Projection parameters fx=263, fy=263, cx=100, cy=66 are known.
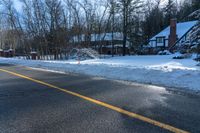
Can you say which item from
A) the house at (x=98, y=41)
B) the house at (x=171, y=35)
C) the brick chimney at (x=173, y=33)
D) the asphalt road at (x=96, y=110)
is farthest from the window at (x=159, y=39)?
the asphalt road at (x=96, y=110)

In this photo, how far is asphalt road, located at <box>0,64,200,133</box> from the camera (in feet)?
15.7

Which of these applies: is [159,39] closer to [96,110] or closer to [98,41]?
[98,41]

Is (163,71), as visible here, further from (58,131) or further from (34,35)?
(34,35)

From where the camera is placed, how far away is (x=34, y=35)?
1539 inches

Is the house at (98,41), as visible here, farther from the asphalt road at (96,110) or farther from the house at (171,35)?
the asphalt road at (96,110)

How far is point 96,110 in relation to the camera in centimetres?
598

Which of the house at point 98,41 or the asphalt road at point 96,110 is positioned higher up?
the house at point 98,41

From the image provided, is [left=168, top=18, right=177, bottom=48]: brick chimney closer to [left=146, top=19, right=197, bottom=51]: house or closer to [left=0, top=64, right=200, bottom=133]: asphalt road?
[left=146, top=19, right=197, bottom=51]: house

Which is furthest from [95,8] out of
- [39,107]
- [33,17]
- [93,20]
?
[39,107]

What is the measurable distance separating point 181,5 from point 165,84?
2703 inches

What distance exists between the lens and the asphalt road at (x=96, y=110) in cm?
479

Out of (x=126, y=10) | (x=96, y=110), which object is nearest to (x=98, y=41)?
(x=126, y=10)

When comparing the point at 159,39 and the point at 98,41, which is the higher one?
the point at 159,39

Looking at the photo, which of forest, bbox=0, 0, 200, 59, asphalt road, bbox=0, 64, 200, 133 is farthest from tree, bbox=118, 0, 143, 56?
asphalt road, bbox=0, 64, 200, 133
